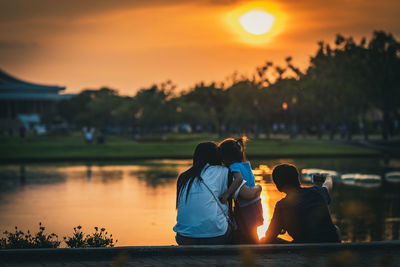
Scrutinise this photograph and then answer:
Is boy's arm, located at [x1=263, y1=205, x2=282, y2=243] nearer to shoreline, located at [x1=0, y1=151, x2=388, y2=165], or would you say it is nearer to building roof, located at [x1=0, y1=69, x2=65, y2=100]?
shoreline, located at [x1=0, y1=151, x2=388, y2=165]

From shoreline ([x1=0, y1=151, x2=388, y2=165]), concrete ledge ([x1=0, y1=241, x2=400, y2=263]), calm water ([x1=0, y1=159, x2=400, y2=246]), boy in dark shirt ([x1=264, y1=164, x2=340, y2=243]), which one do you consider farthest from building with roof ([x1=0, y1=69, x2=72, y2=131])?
boy in dark shirt ([x1=264, y1=164, x2=340, y2=243])

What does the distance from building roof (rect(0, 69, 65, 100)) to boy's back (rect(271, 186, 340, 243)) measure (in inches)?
5086

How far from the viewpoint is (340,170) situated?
24438mm

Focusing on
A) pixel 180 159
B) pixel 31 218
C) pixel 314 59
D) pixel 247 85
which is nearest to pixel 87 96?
pixel 247 85

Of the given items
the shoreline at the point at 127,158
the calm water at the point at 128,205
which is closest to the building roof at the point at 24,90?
the shoreline at the point at 127,158

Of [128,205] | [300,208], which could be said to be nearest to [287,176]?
[300,208]

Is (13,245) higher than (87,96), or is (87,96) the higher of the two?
(87,96)

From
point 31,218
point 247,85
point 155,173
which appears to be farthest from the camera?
point 247,85

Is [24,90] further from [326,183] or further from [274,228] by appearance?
[326,183]

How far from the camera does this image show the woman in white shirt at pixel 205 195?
633cm

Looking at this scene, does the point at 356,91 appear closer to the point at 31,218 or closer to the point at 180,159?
the point at 180,159

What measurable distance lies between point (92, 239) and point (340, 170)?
18.4 meters

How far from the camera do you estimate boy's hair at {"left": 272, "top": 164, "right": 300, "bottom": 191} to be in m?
6.00

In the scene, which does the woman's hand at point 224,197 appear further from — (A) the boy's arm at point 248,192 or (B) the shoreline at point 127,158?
(B) the shoreline at point 127,158
